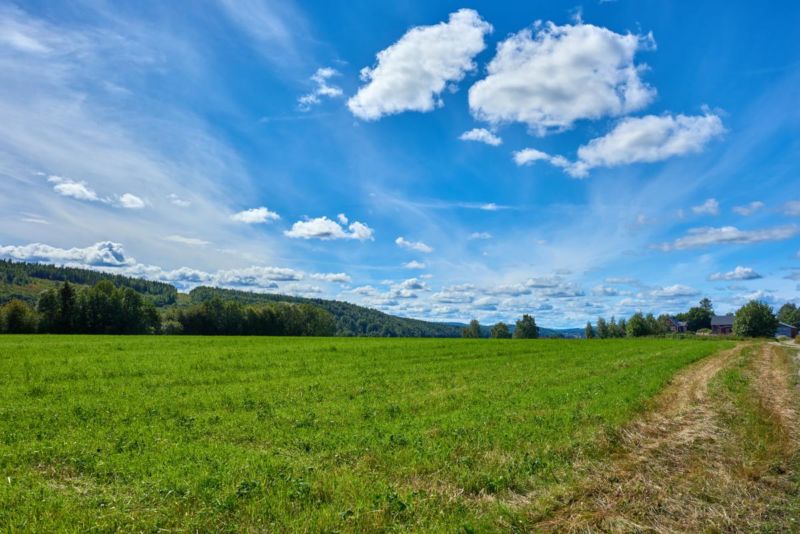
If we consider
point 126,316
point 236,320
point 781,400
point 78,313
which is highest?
point 781,400

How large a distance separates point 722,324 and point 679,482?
204m

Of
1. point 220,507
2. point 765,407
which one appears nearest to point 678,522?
point 220,507

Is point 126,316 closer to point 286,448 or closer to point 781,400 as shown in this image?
point 286,448

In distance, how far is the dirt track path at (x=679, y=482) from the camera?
23.9ft

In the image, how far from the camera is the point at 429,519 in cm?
719

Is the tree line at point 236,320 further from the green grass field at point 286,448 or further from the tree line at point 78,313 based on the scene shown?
the green grass field at point 286,448

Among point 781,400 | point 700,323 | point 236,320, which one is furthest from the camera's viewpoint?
point 700,323

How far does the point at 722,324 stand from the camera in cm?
17300

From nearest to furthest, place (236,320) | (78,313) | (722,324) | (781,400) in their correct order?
(781,400) < (78,313) < (236,320) < (722,324)

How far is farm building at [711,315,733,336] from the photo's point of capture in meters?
170

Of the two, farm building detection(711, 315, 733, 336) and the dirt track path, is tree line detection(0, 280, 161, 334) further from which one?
farm building detection(711, 315, 733, 336)

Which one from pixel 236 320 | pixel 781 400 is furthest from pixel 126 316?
pixel 781 400

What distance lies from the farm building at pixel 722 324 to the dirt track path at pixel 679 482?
191549mm

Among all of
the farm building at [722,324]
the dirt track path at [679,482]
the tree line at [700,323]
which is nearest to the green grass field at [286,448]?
the dirt track path at [679,482]
